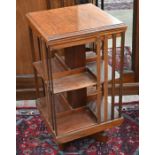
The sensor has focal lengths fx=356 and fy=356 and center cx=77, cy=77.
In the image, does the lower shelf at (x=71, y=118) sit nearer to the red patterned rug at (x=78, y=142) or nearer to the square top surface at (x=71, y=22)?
the red patterned rug at (x=78, y=142)

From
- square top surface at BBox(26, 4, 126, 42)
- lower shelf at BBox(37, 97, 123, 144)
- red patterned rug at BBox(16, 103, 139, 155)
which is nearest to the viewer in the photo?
square top surface at BBox(26, 4, 126, 42)

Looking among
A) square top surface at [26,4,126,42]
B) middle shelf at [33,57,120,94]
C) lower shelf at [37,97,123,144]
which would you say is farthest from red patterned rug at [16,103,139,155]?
square top surface at [26,4,126,42]

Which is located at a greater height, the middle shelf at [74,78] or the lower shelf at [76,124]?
the middle shelf at [74,78]

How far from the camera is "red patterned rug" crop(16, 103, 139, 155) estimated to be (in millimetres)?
1823

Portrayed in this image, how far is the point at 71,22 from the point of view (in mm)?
1566

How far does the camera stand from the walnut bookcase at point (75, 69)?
1.49m

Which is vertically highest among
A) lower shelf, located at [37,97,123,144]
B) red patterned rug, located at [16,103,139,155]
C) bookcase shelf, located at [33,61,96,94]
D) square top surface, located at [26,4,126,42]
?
square top surface, located at [26,4,126,42]

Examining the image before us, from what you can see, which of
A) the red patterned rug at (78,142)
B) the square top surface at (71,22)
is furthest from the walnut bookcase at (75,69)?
the red patterned rug at (78,142)

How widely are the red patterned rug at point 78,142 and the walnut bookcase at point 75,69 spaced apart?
19cm

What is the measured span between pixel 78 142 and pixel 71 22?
666 millimetres

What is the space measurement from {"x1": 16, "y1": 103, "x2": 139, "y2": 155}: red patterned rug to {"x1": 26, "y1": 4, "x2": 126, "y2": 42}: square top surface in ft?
2.12

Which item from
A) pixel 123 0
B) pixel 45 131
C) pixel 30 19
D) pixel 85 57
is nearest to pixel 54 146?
pixel 45 131

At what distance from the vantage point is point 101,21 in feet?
5.13

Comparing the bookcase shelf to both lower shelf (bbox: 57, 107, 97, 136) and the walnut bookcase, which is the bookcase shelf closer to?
the walnut bookcase
